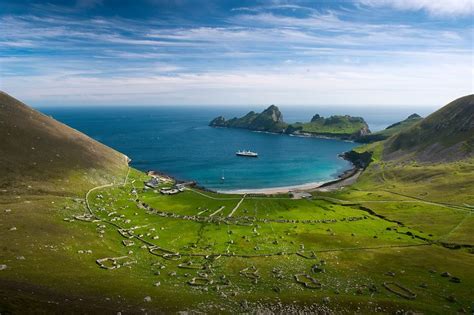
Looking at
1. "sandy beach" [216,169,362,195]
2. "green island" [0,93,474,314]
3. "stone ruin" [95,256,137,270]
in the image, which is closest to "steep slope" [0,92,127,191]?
"green island" [0,93,474,314]

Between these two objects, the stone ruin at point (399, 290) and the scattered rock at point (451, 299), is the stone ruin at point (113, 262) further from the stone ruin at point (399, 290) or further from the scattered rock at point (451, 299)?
the scattered rock at point (451, 299)

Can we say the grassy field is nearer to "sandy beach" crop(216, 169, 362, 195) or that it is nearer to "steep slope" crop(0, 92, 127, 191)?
"steep slope" crop(0, 92, 127, 191)

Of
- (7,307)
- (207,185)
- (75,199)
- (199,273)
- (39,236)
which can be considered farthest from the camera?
(207,185)

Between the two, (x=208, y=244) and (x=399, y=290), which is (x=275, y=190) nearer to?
(x=208, y=244)

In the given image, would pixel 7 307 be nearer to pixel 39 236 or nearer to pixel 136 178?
pixel 39 236

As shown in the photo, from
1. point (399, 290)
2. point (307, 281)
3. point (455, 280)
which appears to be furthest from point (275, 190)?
point (399, 290)

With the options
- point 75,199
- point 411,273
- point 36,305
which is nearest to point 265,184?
point 75,199
